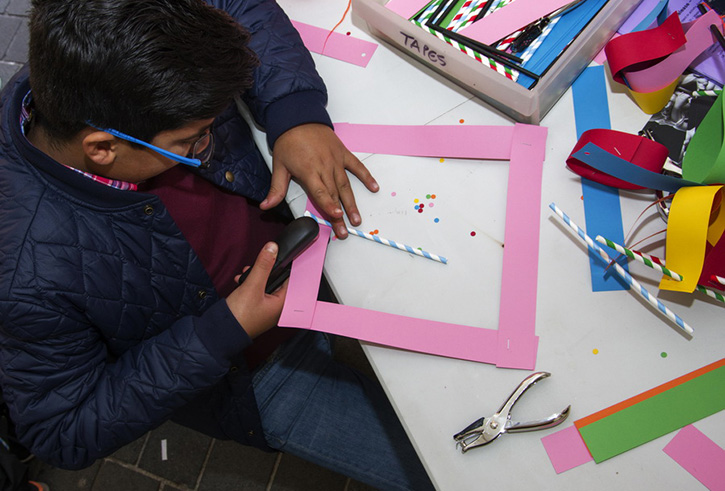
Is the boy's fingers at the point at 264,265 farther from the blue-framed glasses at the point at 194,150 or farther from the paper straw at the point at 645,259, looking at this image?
the paper straw at the point at 645,259

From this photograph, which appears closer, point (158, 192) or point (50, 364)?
point (50, 364)

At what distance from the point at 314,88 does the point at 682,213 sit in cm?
64

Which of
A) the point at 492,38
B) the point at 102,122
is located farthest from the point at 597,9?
the point at 102,122

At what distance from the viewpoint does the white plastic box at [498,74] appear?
88cm

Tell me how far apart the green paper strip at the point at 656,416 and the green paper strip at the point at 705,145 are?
0.29m

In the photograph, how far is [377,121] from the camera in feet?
3.30

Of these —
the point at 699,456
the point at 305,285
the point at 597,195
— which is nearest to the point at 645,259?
the point at 597,195

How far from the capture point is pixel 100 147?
794 mm

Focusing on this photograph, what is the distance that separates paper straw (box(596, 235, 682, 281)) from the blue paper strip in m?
0.03

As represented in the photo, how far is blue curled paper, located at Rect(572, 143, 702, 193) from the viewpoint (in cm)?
81

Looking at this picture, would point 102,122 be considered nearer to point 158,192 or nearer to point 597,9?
point 158,192

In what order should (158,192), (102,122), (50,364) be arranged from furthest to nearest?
(158,192)
(50,364)
(102,122)

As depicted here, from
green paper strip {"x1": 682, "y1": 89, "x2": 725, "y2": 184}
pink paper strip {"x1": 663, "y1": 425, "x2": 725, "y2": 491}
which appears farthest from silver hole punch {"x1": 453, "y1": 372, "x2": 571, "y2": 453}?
green paper strip {"x1": 682, "y1": 89, "x2": 725, "y2": 184}

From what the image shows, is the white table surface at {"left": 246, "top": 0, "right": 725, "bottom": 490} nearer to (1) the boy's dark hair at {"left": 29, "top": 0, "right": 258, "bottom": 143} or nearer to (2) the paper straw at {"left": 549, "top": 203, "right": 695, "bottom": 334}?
(2) the paper straw at {"left": 549, "top": 203, "right": 695, "bottom": 334}
